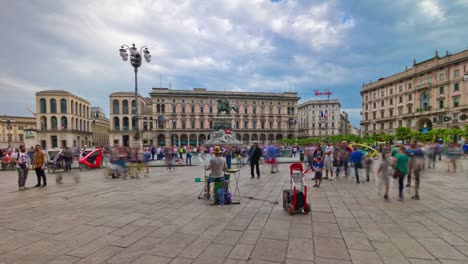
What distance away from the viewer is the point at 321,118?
85.9 meters

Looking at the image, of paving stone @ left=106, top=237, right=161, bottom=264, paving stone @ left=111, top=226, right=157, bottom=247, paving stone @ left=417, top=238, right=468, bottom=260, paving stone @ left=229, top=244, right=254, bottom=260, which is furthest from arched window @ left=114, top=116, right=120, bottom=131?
paving stone @ left=417, top=238, right=468, bottom=260

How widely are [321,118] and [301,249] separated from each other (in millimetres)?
89397

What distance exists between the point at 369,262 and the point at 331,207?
2.83 metres

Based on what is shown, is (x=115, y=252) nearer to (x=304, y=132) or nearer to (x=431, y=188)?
(x=431, y=188)

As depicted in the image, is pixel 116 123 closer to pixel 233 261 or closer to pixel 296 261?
pixel 233 261

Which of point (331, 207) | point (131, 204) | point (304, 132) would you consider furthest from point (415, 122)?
point (131, 204)

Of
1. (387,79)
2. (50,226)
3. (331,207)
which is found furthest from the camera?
(387,79)

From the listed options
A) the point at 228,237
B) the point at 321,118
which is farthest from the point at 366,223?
the point at 321,118

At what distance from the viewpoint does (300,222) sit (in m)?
4.71

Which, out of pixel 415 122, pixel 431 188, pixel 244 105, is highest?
pixel 244 105

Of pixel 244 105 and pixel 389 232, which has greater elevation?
pixel 244 105

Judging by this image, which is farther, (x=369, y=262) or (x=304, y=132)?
(x=304, y=132)

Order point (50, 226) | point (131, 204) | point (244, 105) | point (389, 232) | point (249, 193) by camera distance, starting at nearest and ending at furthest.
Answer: point (389, 232)
point (50, 226)
point (131, 204)
point (249, 193)
point (244, 105)

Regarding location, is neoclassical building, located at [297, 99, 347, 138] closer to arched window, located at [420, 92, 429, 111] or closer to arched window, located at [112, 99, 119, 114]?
arched window, located at [420, 92, 429, 111]
